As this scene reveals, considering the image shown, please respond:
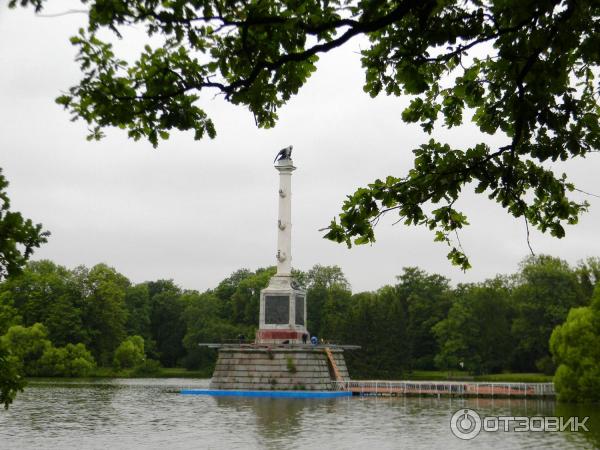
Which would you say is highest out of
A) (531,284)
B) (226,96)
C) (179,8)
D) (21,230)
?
A: (531,284)

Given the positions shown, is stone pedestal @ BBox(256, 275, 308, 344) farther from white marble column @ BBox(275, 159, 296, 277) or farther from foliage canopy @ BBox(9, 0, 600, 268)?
foliage canopy @ BBox(9, 0, 600, 268)

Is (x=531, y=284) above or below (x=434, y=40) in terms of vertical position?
above

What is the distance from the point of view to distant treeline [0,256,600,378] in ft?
202

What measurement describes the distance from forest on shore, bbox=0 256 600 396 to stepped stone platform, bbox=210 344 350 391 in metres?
12.6

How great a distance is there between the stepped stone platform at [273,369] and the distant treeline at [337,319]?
12549 millimetres

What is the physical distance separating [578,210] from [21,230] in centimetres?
537

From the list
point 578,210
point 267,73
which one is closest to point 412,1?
point 267,73

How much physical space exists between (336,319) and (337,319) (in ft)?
0.67

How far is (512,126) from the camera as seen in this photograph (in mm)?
7789

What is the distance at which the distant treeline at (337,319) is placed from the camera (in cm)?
6147

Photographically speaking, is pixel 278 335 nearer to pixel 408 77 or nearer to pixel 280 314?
pixel 280 314

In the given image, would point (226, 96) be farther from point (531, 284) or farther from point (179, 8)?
point (531, 284)

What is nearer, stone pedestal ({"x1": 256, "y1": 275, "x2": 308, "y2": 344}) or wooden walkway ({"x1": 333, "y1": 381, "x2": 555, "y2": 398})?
wooden walkway ({"x1": 333, "y1": 381, "x2": 555, "y2": 398})

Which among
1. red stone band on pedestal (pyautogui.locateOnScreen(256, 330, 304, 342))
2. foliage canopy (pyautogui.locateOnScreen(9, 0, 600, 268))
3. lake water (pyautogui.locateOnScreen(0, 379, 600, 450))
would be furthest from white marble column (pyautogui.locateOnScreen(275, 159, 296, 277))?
foliage canopy (pyautogui.locateOnScreen(9, 0, 600, 268))
